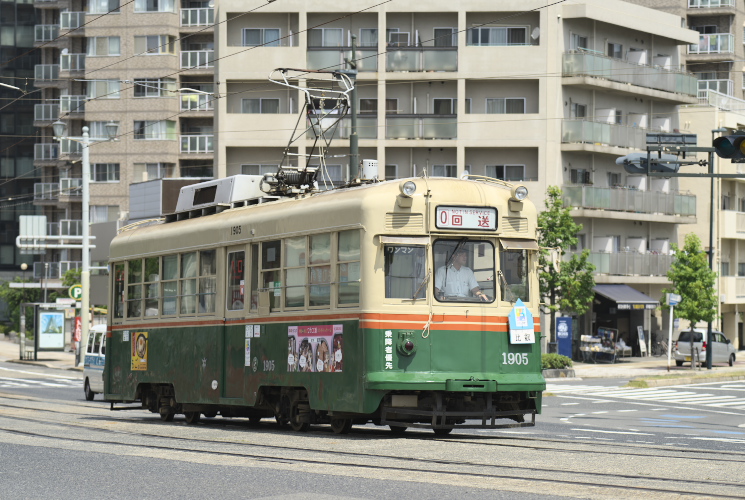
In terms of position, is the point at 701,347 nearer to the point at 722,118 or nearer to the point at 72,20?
the point at 722,118

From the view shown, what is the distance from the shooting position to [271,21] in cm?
5459

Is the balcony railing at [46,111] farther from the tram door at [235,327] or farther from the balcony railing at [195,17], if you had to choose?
the tram door at [235,327]

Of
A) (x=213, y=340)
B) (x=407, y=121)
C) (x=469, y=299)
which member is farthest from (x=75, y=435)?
(x=407, y=121)

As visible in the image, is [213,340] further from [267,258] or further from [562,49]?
[562,49]

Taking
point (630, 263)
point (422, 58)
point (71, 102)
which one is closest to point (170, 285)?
point (422, 58)

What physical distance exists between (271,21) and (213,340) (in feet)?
127

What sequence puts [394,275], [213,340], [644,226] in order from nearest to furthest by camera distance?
[394,275]
[213,340]
[644,226]

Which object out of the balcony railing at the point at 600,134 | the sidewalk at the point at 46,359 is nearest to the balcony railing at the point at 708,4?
the balcony railing at the point at 600,134

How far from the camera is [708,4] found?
74.6m

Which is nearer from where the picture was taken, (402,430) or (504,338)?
(504,338)

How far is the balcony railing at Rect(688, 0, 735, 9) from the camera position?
74.5m

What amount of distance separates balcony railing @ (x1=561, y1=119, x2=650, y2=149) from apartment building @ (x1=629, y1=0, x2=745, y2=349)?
17.9 ft

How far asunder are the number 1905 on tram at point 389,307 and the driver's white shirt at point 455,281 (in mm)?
15

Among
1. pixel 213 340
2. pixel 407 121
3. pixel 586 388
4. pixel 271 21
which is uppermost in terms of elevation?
pixel 271 21
